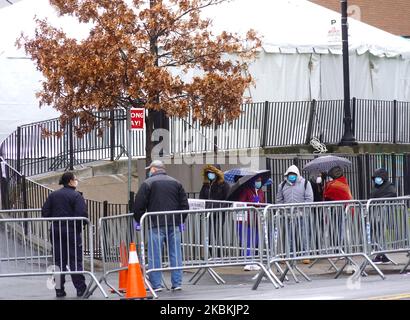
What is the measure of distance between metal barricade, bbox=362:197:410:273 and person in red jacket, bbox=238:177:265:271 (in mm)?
1873

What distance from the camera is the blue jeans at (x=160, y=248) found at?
15.1 m

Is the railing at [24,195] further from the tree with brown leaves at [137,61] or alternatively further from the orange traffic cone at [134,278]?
Answer: the orange traffic cone at [134,278]

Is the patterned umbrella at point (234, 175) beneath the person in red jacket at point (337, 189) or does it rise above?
above

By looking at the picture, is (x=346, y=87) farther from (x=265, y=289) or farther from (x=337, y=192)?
(x=265, y=289)

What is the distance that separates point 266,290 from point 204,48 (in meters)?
6.58

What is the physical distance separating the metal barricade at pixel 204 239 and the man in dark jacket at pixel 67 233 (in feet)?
3.03


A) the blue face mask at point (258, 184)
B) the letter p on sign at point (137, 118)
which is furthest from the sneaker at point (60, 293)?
the blue face mask at point (258, 184)

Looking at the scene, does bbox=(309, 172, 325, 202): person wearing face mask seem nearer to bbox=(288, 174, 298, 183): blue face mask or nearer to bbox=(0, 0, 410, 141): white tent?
bbox=(288, 174, 298, 183): blue face mask

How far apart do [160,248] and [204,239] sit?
685 mm

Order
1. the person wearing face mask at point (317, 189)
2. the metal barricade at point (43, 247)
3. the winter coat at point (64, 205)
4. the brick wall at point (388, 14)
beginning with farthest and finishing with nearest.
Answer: the brick wall at point (388, 14) < the person wearing face mask at point (317, 189) < the winter coat at point (64, 205) < the metal barricade at point (43, 247)

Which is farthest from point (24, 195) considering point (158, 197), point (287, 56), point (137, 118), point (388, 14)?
point (388, 14)

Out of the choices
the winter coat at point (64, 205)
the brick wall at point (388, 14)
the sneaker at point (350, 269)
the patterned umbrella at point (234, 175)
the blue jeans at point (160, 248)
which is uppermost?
the brick wall at point (388, 14)

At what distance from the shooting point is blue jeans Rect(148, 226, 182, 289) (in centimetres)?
1511
